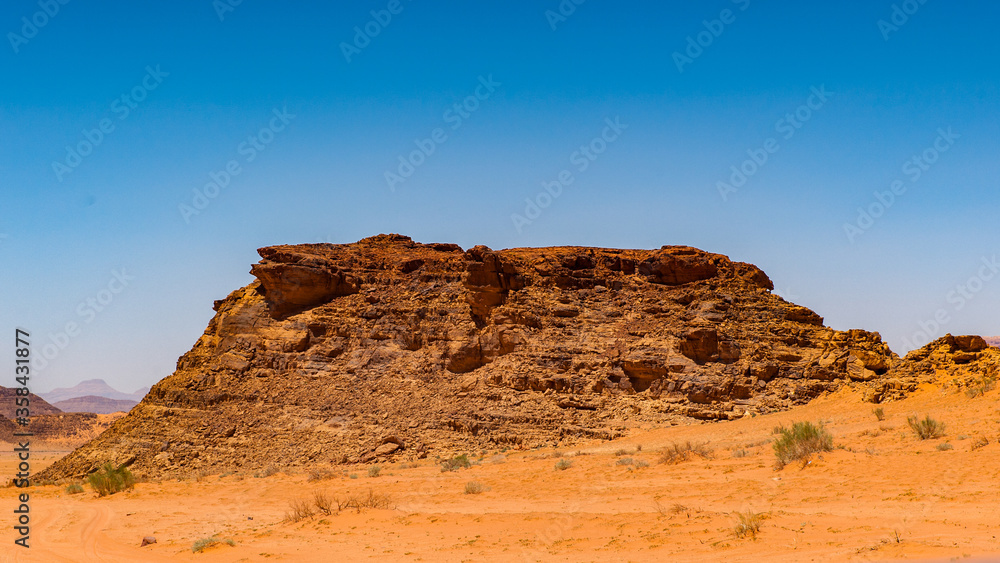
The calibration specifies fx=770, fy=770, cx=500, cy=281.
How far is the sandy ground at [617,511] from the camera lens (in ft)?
36.9

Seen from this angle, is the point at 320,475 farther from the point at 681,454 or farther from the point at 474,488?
the point at 681,454

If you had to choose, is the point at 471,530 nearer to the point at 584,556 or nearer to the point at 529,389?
the point at 584,556

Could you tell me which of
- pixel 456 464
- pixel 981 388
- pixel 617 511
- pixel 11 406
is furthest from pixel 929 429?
pixel 11 406

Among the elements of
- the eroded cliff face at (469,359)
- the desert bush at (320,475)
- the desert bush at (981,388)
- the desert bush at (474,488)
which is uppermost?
the eroded cliff face at (469,359)

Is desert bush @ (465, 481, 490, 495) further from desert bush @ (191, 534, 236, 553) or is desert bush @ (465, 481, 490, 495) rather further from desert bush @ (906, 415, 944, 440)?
desert bush @ (906, 415, 944, 440)

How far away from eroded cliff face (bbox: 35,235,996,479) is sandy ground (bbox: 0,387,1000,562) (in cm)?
533

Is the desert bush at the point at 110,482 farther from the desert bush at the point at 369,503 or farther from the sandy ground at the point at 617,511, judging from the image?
the desert bush at the point at 369,503

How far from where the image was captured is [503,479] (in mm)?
22156

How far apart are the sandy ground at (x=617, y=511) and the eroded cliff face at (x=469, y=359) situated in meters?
5.33

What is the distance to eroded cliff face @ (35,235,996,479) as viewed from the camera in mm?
31344

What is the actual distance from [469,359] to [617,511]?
20.7 m

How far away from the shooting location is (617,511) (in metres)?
15.2

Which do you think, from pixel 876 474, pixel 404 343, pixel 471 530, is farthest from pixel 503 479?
pixel 404 343

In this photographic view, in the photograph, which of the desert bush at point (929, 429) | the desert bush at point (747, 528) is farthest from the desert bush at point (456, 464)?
the desert bush at point (747, 528)
